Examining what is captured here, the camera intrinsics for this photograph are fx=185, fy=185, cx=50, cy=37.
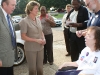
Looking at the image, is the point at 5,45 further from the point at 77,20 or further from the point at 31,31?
the point at 77,20

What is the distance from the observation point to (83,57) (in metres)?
2.63

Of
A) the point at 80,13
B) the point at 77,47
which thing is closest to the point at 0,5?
the point at 80,13

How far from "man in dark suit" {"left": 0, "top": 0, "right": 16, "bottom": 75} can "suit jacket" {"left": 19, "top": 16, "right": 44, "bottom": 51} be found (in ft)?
2.38

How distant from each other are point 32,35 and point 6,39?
3.25 feet

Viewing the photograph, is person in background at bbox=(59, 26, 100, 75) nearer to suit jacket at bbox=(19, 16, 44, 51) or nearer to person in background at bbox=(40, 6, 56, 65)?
suit jacket at bbox=(19, 16, 44, 51)

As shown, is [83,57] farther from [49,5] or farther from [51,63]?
[49,5]

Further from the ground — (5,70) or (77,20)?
(77,20)

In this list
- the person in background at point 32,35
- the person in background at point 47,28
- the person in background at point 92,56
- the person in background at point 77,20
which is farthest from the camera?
the person in background at point 47,28

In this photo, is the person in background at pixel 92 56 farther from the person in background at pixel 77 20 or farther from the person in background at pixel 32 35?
the person in background at pixel 77 20

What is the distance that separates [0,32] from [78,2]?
244 centimetres

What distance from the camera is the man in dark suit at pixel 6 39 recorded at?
2.76 m

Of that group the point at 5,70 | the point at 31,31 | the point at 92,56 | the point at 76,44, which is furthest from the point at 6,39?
the point at 76,44

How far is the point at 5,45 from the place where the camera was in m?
2.80

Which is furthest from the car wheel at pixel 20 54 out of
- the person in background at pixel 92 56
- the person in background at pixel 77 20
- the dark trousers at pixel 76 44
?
the person in background at pixel 92 56
